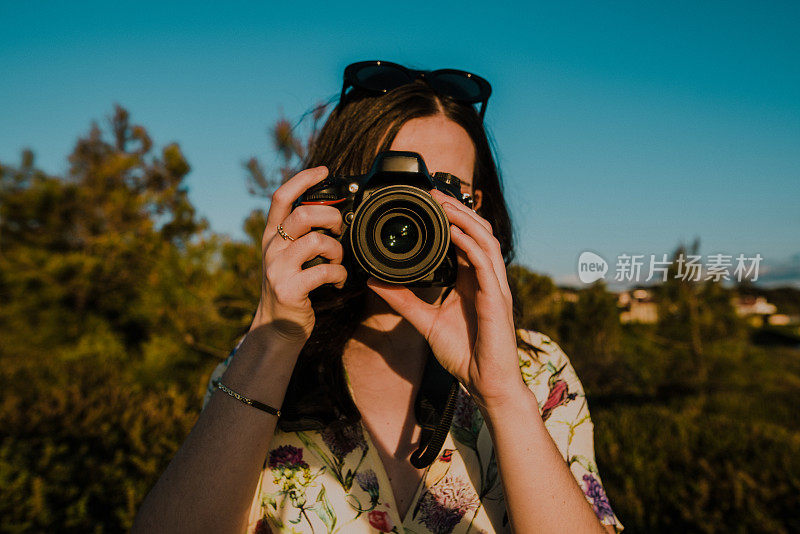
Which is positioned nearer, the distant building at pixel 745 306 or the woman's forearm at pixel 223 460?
the woman's forearm at pixel 223 460

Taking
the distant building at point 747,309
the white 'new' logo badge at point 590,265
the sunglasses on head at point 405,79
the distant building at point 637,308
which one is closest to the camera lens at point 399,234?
the sunglasses on head at point 405,79

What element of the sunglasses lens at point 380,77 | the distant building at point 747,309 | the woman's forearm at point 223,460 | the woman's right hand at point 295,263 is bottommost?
the woman's forearm at point 223,460

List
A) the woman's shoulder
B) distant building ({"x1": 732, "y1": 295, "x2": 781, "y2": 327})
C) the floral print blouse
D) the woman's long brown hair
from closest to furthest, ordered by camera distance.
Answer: the floral print blouse < the woman's long brown hair < the woman's shoulder < distant building ({"x1": 732, "y1": 295, "x2": 781, "y2": 327})

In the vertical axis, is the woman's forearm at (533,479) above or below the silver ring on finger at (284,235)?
below

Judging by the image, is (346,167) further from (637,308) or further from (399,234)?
(637,308)

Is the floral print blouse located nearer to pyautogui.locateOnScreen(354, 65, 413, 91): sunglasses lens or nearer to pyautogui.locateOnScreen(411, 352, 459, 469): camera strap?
pyautogui.locateOnScreen(411, 352, 459, 469): camera strap

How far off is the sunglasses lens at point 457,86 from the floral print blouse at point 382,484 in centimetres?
110

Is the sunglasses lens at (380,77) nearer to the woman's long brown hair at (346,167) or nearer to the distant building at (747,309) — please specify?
the woman's long brown hair at (346,167)

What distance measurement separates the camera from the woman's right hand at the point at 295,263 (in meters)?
1.11

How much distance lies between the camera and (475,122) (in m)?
1.71

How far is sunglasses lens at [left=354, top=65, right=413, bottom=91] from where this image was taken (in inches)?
62.4

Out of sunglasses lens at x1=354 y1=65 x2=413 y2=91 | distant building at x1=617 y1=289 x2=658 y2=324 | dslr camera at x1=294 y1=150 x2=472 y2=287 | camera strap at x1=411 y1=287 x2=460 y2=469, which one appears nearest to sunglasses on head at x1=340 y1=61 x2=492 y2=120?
sunglasses lens at x1=354 y1=65 x2=413 y2=91

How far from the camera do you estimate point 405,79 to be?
161 cm

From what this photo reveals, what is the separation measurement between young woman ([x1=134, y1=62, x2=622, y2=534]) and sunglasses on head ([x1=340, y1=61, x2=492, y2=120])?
0.06 meters
